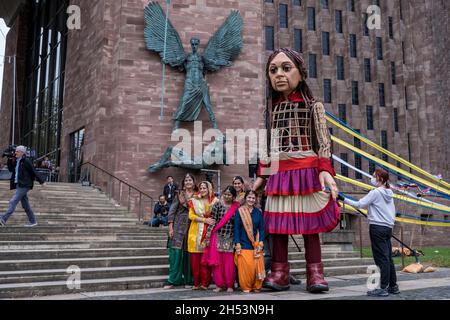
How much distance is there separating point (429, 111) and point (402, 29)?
7.31 m

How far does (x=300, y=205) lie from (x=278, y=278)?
1033 millimetres

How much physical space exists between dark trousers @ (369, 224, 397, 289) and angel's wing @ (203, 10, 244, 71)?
1267 cm

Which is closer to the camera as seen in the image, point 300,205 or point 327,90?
point 300,205

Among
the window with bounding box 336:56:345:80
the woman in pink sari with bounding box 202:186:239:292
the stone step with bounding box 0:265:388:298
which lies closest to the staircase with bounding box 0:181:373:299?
the stone step with bounding box 0:265:388:298

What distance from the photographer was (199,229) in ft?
22.8

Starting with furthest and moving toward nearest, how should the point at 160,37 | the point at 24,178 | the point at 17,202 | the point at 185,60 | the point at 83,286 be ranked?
the point at 185,60 → the point at 160,37 → the point at 24,178 → the point at 17,202 → the point at 83,286

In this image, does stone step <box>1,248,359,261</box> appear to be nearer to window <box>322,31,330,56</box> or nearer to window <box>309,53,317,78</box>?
window <box>309,53,317,78</box>

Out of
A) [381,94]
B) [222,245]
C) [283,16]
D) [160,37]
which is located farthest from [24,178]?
[381,94]

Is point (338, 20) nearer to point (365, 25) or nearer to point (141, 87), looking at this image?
point (365, 25)

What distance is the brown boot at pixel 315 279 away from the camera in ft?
18.5

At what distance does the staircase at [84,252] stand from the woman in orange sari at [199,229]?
2.28ft

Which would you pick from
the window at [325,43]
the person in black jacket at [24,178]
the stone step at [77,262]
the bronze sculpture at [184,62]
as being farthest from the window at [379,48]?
the stone step at [77,262]

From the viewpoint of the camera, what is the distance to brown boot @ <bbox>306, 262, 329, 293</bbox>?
565 centimetres
